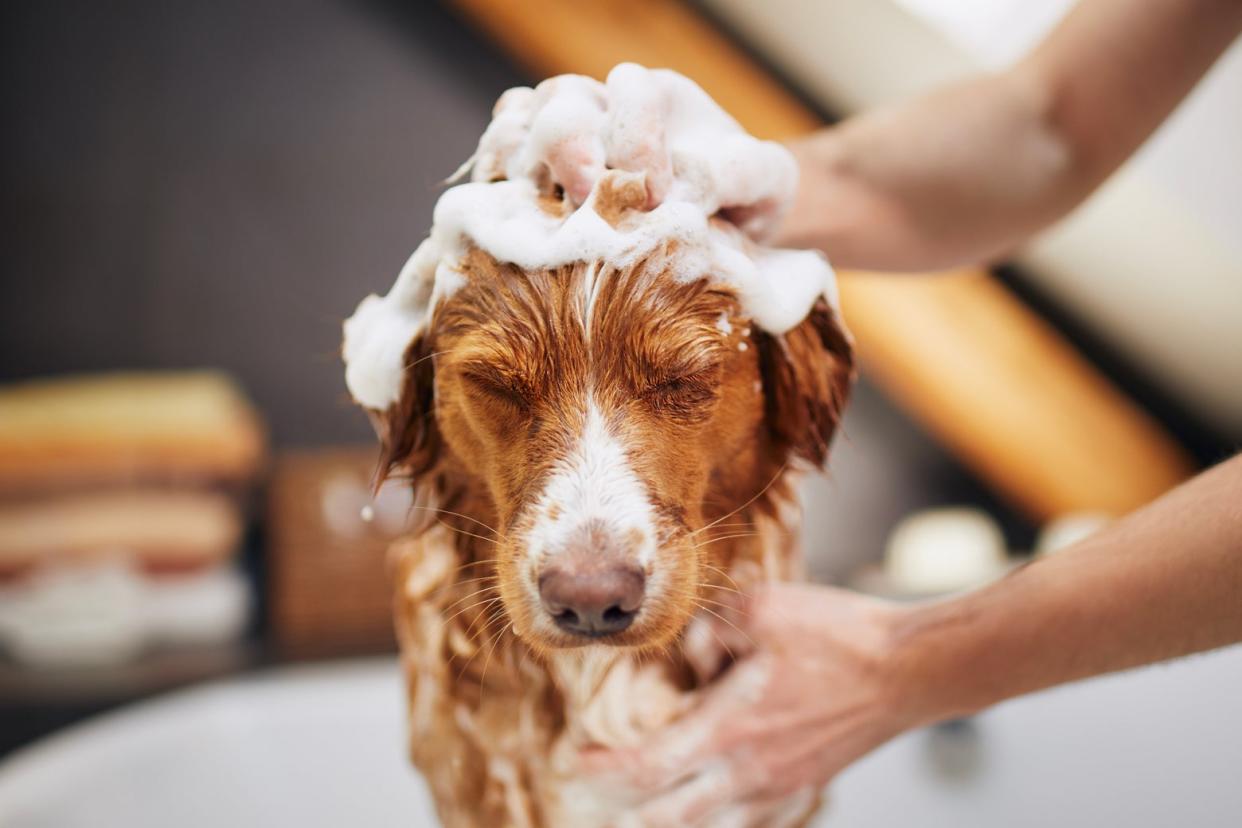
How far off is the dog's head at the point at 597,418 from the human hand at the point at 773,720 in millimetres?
142

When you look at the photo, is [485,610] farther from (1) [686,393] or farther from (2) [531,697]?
(1) [686,393]

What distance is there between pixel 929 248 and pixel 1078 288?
1249 mm

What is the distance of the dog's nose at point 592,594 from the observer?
0.60m

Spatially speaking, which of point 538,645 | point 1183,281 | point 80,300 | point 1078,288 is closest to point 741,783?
point 538,645

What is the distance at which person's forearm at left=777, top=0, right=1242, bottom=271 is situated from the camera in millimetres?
922

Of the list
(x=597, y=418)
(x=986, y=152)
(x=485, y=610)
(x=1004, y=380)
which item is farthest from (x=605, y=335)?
(x=1004, y=380)

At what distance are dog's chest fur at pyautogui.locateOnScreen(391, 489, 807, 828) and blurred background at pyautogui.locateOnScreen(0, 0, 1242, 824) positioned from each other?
3.09 feet

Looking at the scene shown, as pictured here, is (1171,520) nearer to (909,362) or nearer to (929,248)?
(929,248)

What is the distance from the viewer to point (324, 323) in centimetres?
223

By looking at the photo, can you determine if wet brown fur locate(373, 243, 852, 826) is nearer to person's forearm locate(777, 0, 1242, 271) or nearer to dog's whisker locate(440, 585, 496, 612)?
dog's whisker locate(440, 585, 496, 612)

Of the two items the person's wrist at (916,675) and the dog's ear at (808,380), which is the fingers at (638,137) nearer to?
the dog's ear at (808,380)

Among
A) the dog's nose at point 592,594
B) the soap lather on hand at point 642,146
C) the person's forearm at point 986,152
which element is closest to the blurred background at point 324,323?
the person's forearm at point 986,152

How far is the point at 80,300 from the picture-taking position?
7.45ft

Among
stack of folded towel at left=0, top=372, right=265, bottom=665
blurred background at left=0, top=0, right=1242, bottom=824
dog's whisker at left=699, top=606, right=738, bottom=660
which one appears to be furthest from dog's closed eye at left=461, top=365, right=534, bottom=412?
stack of folded towel at left=0, top=372, right=265, bottom=665
